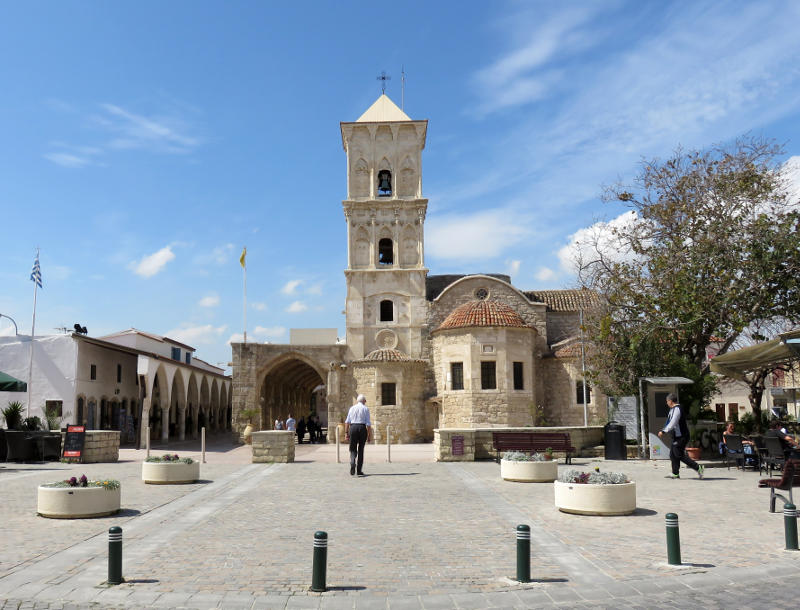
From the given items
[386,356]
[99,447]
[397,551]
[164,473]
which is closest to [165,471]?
[164,473]

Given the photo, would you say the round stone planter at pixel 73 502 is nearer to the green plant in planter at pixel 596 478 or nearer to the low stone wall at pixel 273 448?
the green plant in planter at pixel 596 478

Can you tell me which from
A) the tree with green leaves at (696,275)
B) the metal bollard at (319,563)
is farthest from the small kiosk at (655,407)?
the metal bollard at (319,563)

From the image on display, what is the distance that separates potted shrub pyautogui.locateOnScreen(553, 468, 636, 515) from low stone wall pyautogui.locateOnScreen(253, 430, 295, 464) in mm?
10565

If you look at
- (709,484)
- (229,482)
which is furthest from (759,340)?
(229,482)

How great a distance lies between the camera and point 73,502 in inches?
367

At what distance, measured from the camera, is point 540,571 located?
20.9ft

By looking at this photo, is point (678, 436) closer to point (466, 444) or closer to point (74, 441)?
point (466, 444)

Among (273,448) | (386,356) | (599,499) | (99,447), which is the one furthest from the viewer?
(386,356)

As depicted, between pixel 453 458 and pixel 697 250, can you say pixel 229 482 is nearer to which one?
pixel 453 458

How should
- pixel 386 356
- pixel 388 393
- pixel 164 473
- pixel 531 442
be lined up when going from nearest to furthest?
pixel 164 473 → pixel 531 442 → pixel 388 393 → pixel 386 356

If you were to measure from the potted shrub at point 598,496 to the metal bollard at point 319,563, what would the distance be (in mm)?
4909

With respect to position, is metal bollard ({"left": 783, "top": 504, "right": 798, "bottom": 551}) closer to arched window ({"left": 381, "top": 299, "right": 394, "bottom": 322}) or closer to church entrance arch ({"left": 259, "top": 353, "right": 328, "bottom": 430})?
church entrance arch ({"left": 259, "top": 353, "right": 328, "bottom": 430})

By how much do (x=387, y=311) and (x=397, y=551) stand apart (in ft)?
92.6

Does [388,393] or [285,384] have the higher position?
[285,384]
